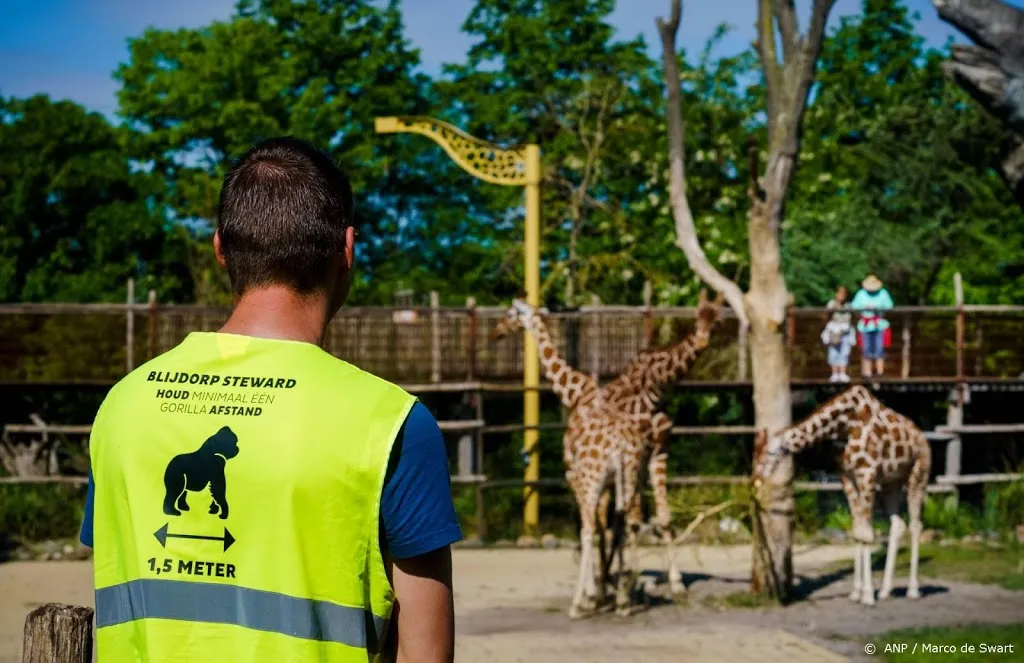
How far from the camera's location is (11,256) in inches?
1147

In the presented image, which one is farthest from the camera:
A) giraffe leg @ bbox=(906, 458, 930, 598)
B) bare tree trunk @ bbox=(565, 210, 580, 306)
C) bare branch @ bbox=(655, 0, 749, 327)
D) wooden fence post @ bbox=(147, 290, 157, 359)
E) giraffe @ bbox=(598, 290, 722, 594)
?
bare tree trunk @ bbox=(565, 210, 580, 306)

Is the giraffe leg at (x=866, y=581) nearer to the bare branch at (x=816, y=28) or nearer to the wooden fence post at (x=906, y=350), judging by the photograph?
the bare branch at (x=816, y=28)

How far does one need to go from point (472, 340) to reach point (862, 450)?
5.86 metres

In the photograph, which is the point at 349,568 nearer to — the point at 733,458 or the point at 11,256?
the point at 733,458

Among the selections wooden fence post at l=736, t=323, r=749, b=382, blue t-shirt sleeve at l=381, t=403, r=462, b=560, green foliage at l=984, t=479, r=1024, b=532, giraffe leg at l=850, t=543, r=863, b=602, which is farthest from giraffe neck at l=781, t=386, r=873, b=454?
blue t-shirt sleeve at l=381, t=403, r=462, b=560

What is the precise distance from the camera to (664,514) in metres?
12.1

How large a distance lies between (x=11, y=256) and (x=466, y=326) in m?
16.3

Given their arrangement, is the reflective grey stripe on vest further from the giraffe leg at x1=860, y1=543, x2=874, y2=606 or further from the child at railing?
the child at railing

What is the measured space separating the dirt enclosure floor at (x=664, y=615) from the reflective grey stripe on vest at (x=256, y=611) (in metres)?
6.69

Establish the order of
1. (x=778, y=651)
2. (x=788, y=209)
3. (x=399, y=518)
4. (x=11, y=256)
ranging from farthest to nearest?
(x=11, y=256) → (x=788, y=209) → (x=778, y=651) → (x=399, y=518)

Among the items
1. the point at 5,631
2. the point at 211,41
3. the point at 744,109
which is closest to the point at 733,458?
the point at 5,631

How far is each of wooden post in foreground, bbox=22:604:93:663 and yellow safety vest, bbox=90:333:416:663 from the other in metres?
0.58

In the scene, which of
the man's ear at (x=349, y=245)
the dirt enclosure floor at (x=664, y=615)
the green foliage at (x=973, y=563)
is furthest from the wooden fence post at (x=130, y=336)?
the man's ear at (x=349, y=245)

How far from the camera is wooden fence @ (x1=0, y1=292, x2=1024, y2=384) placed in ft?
51.4
